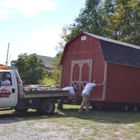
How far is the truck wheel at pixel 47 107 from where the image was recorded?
1373 cm

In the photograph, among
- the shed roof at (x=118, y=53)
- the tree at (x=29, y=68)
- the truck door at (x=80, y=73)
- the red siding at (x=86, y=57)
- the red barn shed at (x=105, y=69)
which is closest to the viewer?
the red barn shed at (x=105, y=69)

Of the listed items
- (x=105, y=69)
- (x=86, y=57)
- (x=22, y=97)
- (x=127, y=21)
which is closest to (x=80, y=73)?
(x=86, y=57)

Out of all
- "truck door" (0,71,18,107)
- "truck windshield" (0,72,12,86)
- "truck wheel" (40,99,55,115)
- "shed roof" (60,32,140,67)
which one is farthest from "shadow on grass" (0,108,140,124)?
"shed roof" (60,32,140,67)

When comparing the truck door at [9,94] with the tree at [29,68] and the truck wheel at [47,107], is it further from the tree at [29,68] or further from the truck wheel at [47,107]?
the tree at [29,68]

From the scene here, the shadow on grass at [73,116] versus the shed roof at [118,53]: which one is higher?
the shed roof at [118,53]

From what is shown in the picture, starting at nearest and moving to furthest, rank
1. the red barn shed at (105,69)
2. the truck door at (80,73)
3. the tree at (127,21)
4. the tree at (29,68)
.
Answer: the red barn shed at (105,69), the truck door at (80,73), the tree at (127,21), the tree at (29,68)

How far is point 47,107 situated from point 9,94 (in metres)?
2.25

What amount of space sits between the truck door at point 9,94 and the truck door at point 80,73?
5.45 meters

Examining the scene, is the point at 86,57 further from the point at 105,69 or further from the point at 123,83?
the point at 123,83

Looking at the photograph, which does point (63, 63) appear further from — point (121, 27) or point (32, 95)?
point (121, 27)

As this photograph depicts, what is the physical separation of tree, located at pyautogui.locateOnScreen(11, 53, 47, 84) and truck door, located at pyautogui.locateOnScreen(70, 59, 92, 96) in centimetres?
2611

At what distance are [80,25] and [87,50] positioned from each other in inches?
1081

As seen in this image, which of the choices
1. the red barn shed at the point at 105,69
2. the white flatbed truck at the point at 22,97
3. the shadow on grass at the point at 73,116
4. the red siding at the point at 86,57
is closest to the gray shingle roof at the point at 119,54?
the red barn shed at the point at 105,69

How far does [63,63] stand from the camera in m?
19.2
